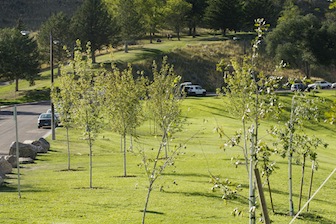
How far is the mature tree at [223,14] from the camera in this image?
366 feet

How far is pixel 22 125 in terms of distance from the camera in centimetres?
5531

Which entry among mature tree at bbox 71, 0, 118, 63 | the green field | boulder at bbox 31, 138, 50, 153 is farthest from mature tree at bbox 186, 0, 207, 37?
boulder at bbox 31, 138, 50, 153

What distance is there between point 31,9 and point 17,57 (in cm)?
9154

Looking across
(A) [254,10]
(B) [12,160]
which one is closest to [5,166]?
(B) [12,160]

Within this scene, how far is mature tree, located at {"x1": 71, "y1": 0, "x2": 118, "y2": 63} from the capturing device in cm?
9356

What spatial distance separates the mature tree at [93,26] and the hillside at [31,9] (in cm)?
6092

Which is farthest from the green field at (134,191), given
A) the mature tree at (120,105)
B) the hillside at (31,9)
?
the hillside at (31,9)

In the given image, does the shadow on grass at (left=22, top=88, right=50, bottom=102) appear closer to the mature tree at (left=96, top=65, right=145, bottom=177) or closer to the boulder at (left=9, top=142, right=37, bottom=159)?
the boulder at (left=9, top=142, right=37, bottom=159)

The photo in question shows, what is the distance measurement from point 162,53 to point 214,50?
10.0 meters

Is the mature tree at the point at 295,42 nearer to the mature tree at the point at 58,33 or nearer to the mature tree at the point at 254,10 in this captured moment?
the mature tree at the point at 254,10

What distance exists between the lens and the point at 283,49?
323 ft

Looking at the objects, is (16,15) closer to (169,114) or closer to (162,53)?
(162,53)

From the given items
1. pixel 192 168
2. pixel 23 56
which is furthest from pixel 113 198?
pixel 23 56

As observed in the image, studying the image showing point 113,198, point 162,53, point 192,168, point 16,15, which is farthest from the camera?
point 16,15
